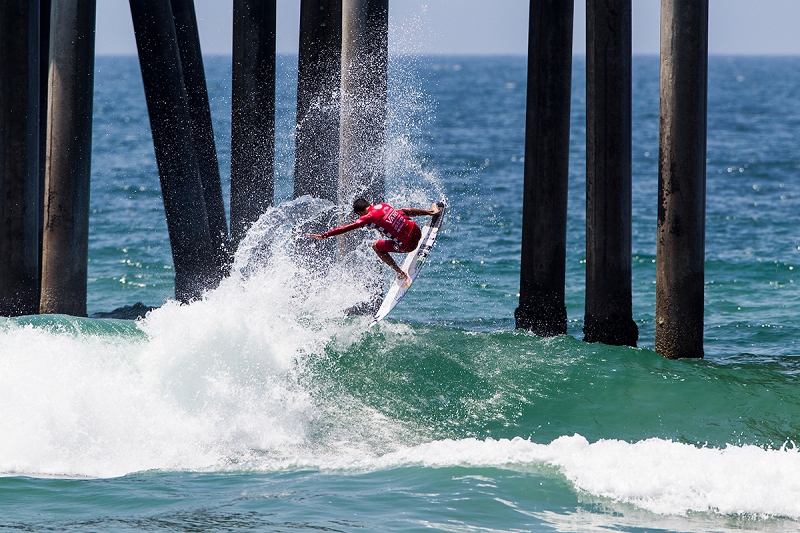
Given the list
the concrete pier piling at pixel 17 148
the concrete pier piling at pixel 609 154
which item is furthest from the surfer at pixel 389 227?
the concrete pier piling at pixel 17 148

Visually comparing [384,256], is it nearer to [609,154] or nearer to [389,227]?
[389,227]

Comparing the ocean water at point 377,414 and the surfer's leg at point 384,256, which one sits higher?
the surfer's leg at point 384,256

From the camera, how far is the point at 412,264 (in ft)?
41.1

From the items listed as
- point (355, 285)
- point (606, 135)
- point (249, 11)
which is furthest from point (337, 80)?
point (606, 135)

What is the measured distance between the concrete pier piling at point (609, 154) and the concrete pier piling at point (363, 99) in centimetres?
233

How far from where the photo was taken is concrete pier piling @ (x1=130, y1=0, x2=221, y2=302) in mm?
13406

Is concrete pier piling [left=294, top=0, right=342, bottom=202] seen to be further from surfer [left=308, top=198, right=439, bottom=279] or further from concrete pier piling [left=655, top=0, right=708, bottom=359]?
concrete pier piling [left=655, top=0, right=708, bottom=359]

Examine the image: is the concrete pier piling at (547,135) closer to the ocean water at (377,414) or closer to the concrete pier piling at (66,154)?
the ocean water at (377,414)

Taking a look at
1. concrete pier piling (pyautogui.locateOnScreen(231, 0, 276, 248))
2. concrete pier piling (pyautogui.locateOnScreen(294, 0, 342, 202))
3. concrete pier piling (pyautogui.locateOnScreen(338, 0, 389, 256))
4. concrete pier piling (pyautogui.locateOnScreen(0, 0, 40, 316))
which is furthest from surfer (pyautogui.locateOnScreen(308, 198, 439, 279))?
concrete pier piling (pyautogui.locateOnScreen(0, 0, 40, 316))

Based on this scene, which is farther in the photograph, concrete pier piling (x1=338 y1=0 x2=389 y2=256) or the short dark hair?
concrete pier piling (x1=338 y1=0 x2=389 y2=256)

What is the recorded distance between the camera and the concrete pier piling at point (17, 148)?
1194 centimetres

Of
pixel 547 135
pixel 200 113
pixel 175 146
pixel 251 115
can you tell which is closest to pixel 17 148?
pixel 175 146

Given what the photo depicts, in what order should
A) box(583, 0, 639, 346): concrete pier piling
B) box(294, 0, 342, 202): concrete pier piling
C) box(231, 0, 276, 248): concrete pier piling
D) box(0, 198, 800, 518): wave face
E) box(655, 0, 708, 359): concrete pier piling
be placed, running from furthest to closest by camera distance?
box(231, 0, 276, 248): concrete pier piling
box(294, 0, 342, 202): concrete pier piling
box(583, 0, 639, 346): concrete pier piling
box(655, 0, 708, 359): concrete pier piling
box(0, 198, 800, 518): wave face

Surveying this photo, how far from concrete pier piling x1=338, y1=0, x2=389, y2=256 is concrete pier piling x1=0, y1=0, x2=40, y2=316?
3.73m
